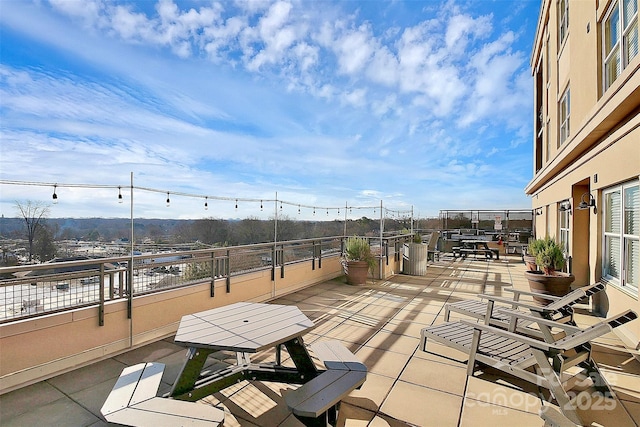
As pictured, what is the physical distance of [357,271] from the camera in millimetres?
6621

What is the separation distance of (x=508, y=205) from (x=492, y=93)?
939 centimetres

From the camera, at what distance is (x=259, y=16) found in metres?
6.70

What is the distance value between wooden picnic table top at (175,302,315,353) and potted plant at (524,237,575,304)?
4.42 m

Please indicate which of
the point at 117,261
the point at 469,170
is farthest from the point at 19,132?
the point at 469,170

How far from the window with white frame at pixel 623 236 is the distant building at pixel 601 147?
0.01 m

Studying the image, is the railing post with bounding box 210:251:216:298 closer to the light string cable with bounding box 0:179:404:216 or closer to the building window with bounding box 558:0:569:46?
the light string cable with bounding box 0:179:404:216

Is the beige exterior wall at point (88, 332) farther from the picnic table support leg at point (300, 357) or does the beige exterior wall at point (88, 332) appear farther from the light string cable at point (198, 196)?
the picnic table support leg at point (300, 357)

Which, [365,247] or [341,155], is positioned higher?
[341,155]

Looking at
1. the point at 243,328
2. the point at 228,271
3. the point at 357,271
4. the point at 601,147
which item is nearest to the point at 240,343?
the point at 243,328

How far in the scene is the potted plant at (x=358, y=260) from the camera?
6.63 meters

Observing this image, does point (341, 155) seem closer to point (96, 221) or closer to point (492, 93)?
point (492, 93)

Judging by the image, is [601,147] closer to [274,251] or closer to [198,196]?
[274,251]

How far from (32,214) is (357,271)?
17.4ft

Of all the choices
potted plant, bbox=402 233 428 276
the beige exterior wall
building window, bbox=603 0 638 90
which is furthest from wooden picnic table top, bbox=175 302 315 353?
potted plant, bbox=402 233 428 276
